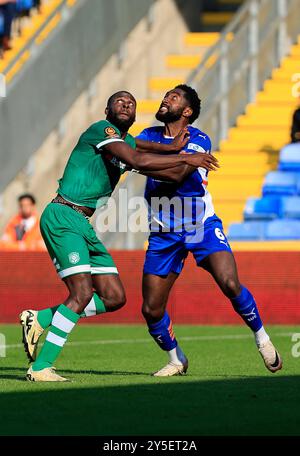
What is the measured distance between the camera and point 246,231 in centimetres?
1948

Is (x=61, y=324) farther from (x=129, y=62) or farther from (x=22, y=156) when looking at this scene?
(x=129, y=62)

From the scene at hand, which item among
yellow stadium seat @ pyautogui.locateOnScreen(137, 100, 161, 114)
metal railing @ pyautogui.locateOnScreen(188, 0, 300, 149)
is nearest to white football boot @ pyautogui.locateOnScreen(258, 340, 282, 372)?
metal railing @ pyautogui.locateOnScreen(188, 0, 300, 149)

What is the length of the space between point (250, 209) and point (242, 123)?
10.4 feet

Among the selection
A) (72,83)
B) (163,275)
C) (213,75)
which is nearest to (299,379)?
(163,275)

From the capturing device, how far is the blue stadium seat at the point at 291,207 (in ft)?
64.4

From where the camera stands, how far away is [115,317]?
18.8 m

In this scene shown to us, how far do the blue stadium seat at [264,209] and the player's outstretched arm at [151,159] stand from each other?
932 centimetres

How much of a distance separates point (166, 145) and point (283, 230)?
8558 millimetres

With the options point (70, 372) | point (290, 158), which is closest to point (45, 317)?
point (70, 372)

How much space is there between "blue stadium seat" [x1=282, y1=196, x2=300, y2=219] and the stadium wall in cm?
153

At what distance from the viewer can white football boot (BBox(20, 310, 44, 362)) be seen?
34.7ft

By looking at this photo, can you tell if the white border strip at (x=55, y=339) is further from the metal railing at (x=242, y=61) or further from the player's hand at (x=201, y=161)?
the metal railing at (x=242, y=61)

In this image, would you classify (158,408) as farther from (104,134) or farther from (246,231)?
(246,231)

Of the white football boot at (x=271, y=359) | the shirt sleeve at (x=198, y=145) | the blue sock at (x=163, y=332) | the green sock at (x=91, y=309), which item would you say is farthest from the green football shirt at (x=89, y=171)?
the white football boot at (x=271, y=359)
